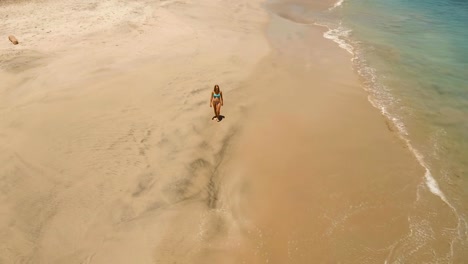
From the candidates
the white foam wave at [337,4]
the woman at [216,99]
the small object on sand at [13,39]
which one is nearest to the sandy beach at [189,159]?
the small object on sand at [13,39]

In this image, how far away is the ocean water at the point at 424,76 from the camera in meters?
8.79

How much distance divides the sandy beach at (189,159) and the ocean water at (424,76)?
1.72 feet

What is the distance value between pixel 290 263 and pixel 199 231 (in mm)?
2013

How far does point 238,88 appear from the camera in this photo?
500 inches

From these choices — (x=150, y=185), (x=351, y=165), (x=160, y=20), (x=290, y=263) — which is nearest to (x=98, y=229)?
(x=150, y=185)

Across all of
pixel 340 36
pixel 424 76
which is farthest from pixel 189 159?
pixel 340 36

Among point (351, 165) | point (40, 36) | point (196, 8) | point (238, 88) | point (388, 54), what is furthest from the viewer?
point (196, 8)

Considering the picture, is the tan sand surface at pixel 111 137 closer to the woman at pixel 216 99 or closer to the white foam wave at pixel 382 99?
the woman at pixel 216 99

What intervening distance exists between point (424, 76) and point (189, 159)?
1121cm

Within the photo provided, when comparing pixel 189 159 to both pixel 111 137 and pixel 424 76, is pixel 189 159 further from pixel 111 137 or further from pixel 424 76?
pixel 424 76

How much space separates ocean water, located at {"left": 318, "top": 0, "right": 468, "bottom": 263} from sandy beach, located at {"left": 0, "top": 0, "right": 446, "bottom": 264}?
525mm

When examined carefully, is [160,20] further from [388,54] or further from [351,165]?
[351,165]

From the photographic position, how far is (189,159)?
8.94m

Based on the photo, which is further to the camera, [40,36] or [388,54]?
[388,54]
